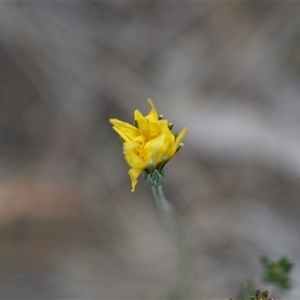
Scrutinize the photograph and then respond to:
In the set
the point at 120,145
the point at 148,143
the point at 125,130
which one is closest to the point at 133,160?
the point at 148,143

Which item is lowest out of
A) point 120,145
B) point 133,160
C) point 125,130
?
point 133,160

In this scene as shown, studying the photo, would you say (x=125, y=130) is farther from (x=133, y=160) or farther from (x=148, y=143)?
(x=133, y=160)

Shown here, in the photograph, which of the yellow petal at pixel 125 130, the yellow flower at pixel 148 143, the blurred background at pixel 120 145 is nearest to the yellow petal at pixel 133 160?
the yellow flower at pixel 148 143

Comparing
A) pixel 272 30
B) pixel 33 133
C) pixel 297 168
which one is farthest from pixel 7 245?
pixel 272 30

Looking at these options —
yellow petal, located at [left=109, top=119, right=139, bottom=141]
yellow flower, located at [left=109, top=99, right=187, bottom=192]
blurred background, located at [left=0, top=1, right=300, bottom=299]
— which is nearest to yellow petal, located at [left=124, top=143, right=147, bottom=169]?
yellow flower, located at [left=109, top=99, right=187, bottom=192]

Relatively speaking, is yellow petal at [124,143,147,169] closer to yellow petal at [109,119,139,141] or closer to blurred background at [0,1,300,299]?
yellow petal at [109,119,139,141]

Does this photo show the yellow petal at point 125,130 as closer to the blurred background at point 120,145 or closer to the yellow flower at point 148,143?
the yellow flower at point 148,143
